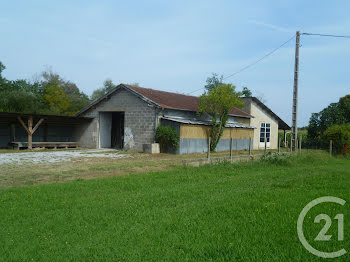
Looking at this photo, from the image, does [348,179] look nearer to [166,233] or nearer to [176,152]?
[166,233]

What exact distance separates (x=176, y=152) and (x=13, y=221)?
15.3 m

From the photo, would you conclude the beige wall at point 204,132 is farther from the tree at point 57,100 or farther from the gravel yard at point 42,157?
the tree at point 57,100

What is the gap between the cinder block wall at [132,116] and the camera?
22.0 m

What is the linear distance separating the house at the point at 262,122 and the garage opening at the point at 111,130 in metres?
12.0

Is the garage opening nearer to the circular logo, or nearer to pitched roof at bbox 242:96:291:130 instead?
pitched roof at bbox 242:96:291:130

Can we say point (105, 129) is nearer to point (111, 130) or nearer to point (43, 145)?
point (111, 130)

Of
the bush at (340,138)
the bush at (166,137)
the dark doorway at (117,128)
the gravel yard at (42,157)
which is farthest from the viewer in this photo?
the dark doorway at (117,128)

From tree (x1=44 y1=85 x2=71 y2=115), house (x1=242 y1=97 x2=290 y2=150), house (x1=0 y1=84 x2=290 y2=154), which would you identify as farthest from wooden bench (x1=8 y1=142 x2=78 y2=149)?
tree (x1=44 y1=85 x2=71 y2=115)

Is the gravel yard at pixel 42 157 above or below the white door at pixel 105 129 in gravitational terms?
below

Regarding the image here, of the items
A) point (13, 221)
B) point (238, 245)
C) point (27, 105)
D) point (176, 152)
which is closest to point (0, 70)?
point (27, 105)

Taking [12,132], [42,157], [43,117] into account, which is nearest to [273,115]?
[43,117]

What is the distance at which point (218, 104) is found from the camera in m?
22.4

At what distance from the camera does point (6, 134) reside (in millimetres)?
23828

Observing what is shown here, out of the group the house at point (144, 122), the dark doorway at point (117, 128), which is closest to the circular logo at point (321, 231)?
the house at point (144, 122)
